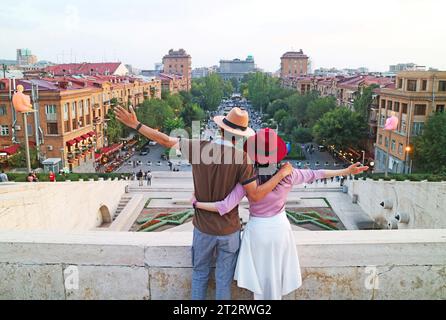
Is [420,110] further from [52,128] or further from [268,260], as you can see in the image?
[268,260]

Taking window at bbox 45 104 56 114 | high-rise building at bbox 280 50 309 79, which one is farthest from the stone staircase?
high-rise building at bbox 280 50 309 79

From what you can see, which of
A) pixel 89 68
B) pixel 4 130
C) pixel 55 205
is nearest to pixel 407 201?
pixel 55 205

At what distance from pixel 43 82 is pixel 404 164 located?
28484 millimetres

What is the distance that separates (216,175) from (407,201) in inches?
607

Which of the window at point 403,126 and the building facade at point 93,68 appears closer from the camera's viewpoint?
the window at point 403,126

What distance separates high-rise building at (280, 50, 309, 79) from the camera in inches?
5349

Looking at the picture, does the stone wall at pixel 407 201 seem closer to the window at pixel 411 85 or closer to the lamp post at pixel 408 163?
the lamp post at pixel 408 163

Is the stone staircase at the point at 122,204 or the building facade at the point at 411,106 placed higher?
the building facade at the point at 411,106

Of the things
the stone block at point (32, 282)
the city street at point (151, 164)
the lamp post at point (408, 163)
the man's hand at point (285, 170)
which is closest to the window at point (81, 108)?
the city street at point (151, 164)

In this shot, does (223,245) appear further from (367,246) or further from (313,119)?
(313,119)

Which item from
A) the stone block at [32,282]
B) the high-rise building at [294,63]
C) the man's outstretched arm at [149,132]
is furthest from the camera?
the high-rise building at [294,63]

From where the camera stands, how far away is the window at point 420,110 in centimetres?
3173

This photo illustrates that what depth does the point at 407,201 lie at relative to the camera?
56.0 feet

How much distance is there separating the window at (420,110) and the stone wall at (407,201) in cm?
1200
